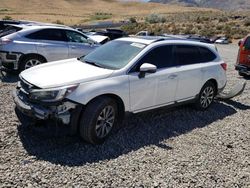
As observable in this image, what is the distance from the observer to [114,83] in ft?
18.0

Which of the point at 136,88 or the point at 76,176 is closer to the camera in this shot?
the point at 76,176

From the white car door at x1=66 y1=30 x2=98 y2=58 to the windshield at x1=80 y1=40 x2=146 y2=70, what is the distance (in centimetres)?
377

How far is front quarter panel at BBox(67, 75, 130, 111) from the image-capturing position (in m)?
5.07

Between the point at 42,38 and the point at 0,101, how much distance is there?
9.93 ft

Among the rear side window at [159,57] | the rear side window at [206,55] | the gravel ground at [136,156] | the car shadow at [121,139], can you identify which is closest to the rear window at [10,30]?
the gravel ground at [136,156]

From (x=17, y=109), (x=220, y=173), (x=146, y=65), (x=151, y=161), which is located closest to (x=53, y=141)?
(x=17, y=109)

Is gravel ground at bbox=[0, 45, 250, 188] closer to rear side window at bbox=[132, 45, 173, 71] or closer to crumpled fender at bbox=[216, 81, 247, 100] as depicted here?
rear side window at bbox=[132, 45, 173, 71]

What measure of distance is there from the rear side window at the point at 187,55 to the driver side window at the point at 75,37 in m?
4.45

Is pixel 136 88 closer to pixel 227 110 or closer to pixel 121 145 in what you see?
pixel 121 145

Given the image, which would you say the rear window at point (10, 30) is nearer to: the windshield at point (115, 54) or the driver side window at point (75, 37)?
the driver side window at point (75, 37)

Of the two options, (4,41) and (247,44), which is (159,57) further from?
(247,44)

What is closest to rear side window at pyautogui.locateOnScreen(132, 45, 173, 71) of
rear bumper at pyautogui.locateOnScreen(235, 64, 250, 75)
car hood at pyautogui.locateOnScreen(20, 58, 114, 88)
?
car hood at pyautogui.locateOnScreen(20, 58, 114, 88)

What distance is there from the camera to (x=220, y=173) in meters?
4.93

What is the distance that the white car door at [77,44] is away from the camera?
10.4 metres
